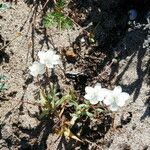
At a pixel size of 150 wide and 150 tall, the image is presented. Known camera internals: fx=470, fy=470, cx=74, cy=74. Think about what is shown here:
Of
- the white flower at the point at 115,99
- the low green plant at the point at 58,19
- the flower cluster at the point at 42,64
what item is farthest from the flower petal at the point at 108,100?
the low green plant at the point at 58,19

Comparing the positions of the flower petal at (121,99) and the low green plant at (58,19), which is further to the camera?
the low green plant at (58,19)

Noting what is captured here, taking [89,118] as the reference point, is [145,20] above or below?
above

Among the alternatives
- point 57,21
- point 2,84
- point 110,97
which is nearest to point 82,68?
point 57,21

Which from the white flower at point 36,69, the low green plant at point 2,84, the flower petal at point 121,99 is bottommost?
the flower petal at point 121,99

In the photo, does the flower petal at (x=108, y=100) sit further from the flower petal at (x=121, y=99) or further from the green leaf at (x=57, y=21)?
the green leaf at (x=57, y=21)

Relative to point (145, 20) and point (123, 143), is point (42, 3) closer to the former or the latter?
point (145, 20)

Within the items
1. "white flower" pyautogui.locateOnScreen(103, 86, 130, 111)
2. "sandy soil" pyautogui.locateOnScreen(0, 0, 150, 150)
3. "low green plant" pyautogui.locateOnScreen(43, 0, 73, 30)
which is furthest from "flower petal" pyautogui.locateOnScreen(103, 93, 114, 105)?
"low green plant" pyautogui.locateOnScreen(43, 0, 73, 30)

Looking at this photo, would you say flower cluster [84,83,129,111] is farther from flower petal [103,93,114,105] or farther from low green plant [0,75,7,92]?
low green plant [0,75,7,92]

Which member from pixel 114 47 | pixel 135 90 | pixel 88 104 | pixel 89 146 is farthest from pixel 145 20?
pixel 89 146
